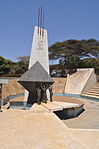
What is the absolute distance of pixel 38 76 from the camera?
31.4ft

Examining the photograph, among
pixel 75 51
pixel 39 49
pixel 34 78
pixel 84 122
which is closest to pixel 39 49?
pixel 39 49

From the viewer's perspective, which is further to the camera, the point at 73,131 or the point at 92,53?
the point at 92,53

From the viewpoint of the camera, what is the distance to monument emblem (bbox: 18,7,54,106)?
9.45 metres

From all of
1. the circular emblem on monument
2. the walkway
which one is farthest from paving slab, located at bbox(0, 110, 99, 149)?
the circular emblem on monument

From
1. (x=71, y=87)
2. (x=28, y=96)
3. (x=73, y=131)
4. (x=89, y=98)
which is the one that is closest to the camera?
(x=73, y=131)

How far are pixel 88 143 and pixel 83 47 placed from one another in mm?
26064

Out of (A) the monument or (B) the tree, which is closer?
(A) the monument

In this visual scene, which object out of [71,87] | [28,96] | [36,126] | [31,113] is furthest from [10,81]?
[36,126]

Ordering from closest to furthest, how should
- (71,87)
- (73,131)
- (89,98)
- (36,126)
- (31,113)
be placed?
1. (73,131)
2. (36,126)
3. (31,113)
4. (89,98)
5. (71,87)

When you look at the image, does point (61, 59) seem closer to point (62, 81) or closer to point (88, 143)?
point (62, 81)

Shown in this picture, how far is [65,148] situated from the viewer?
3.17m

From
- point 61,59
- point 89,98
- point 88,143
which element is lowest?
point 89,98

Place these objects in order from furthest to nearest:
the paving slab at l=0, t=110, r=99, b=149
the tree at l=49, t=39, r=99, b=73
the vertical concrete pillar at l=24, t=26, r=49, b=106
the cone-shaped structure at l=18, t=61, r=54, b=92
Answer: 1. the tree at l=49, t=39, r=99, b=73
2. the vertical concrete pillar at l=24, t=26, r=49, b=106
3. the cone-shaped structure at l=18, t=61, r=54, b=92
4. the paving slab at l=0, t=110, r=99, b=149

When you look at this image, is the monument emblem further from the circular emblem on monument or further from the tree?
the tree
